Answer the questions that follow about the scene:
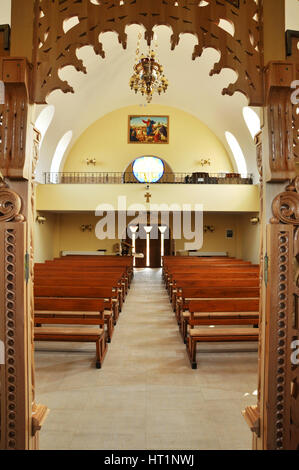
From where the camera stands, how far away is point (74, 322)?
4629 millimetres

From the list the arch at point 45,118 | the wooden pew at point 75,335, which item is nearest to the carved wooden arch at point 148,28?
the wooden pew at point 75,335

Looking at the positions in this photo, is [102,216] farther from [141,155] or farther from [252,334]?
→ [252,334]

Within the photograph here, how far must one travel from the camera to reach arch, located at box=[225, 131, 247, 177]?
1517 centimetres

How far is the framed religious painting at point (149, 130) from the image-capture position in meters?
16.1

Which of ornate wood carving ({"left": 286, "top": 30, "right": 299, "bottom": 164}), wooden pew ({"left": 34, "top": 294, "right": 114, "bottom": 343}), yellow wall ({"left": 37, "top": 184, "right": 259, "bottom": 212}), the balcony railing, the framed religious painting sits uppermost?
the framed religious painting

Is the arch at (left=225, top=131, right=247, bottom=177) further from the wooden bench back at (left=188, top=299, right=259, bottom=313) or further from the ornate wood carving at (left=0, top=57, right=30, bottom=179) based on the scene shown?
the ornate wood carving at (left=0, top=57, right=30, bottom=179)

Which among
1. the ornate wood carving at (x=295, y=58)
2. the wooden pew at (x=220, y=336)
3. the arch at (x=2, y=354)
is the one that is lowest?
the wooden pew at (x=220, y=336)

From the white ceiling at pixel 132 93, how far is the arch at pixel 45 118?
211mm

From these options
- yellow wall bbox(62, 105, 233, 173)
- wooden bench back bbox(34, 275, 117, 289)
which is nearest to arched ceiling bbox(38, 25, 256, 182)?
yellow wall bbox(62, 105, 233, 173)

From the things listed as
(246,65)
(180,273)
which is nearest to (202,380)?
(246,65)

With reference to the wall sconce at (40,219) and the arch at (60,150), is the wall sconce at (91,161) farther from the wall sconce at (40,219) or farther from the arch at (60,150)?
the wall sconce at (40,219)

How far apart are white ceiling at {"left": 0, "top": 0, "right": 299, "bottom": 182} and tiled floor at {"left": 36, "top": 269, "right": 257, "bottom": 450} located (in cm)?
868

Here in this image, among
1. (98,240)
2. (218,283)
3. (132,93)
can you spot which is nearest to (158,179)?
(132,93)

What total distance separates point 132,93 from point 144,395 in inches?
538
